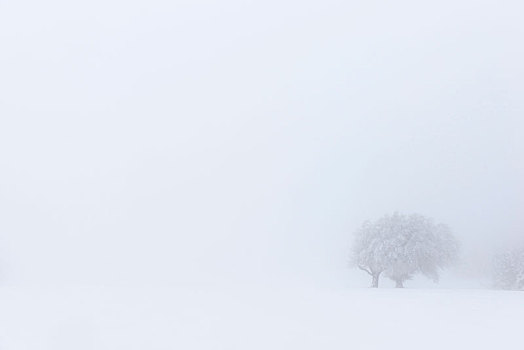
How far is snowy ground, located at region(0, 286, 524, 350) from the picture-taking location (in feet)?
30.5

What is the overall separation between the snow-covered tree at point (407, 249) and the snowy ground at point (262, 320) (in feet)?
39.8

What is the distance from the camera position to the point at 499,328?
A: 9266 millimetres

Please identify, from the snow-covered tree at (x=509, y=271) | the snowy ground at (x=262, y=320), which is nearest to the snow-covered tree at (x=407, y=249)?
the snow-covered tree at (x=509, y=271)

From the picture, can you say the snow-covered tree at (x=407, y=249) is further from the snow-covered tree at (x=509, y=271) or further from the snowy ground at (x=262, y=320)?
the snowy ground at (x=262, y=320)

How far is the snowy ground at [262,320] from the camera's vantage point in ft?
30.5

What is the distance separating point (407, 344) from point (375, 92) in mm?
146266

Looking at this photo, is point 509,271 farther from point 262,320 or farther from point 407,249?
point 262,320

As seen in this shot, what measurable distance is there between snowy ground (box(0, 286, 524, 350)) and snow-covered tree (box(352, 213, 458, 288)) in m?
12.1

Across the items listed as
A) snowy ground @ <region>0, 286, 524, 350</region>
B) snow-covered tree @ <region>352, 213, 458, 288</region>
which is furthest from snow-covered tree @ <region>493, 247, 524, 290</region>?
snowy ground @ <region>0, 286, 524, 350</region>

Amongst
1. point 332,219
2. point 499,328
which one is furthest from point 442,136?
point 499,328

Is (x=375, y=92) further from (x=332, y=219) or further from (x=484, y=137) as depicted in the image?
(x=332, y=219)

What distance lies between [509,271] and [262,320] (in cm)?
2194

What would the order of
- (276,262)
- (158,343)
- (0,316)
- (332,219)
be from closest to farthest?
(158,343), (0,316), (276,262), (332,219)

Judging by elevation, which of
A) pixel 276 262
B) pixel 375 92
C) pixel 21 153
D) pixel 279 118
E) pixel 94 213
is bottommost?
pixel 276 262
